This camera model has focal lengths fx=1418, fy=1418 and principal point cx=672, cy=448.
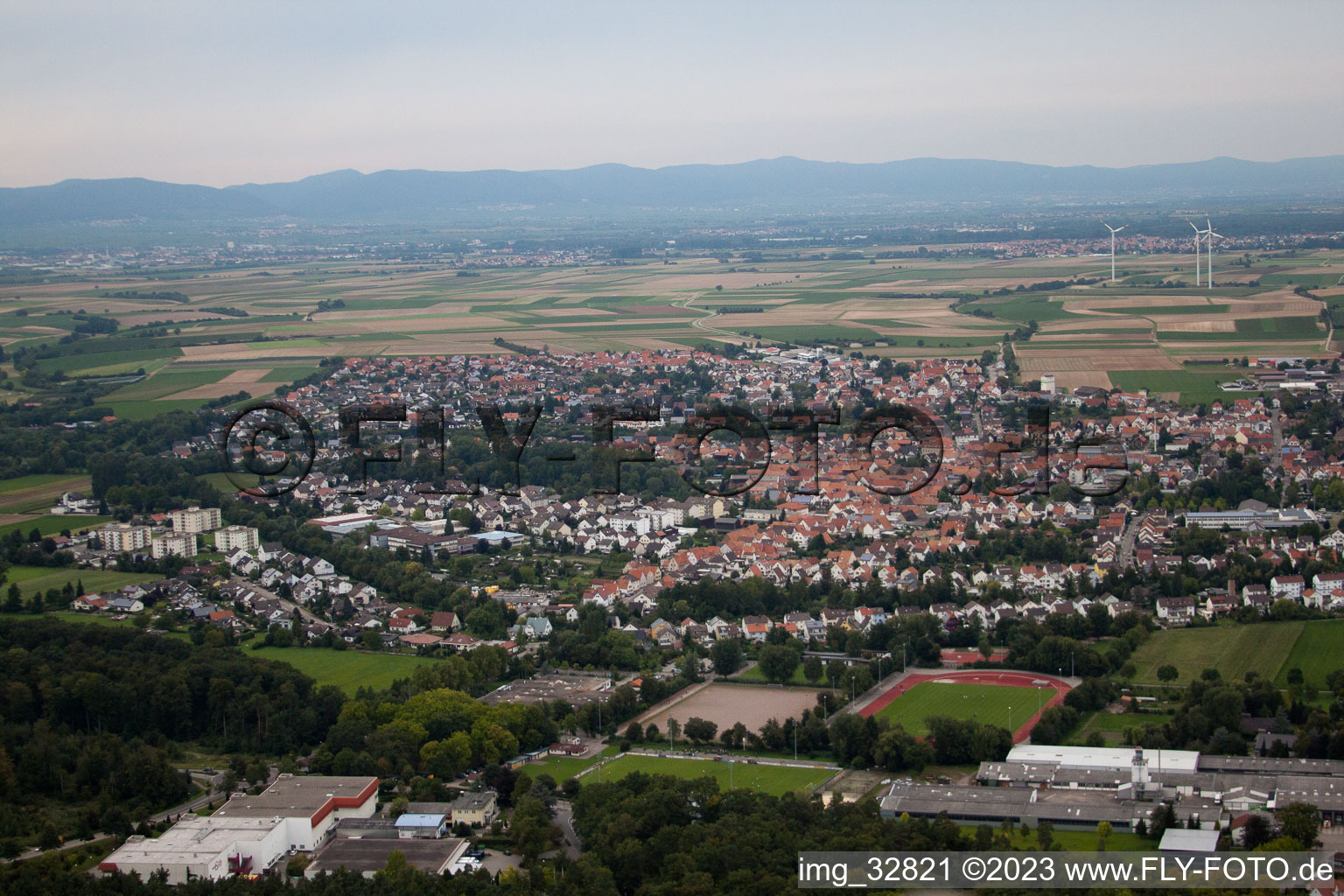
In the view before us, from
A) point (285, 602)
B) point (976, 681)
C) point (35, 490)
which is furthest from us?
point (35, 490)

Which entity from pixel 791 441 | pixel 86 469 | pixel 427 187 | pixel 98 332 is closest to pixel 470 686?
pixel 791 441

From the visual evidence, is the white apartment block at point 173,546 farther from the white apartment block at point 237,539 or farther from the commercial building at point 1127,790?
the commercial building at point 1127,790

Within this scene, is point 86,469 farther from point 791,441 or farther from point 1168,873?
point 1168,873

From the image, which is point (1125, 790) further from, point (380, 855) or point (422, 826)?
point (380, 855)

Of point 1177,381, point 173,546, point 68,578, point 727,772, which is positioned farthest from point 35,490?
point 1177,381

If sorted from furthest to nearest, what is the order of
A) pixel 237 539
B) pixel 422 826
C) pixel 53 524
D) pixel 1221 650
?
pixel 53 524, pixel 237 539, pixel 1221 650, pixel 422 826
